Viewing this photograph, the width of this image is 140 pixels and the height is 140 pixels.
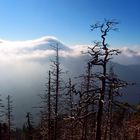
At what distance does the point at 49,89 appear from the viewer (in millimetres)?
38688

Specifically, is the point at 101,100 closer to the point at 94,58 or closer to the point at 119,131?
the point at 94,58

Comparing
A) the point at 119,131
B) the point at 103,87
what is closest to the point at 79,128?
the point at 119,131

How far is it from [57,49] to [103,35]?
632 inches

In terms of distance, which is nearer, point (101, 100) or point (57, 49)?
point (101, 100)

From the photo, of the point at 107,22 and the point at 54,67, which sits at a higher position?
the point at 107,22

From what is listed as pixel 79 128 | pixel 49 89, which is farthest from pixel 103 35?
pixel 79 128

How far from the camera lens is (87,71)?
40219 mm

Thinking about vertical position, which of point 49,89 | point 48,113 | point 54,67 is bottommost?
point 48,113

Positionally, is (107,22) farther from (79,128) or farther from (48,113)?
(79,128)

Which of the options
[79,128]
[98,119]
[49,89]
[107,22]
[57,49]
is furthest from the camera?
[79,128]

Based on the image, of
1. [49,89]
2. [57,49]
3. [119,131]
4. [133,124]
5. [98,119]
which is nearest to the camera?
[98,119]

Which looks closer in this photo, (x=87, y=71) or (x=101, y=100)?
(x=101, y=100)

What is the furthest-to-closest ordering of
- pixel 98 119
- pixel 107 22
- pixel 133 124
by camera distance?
pixel 133 124 → pixel 98 119 → pixel 107 22

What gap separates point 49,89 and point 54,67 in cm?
328
